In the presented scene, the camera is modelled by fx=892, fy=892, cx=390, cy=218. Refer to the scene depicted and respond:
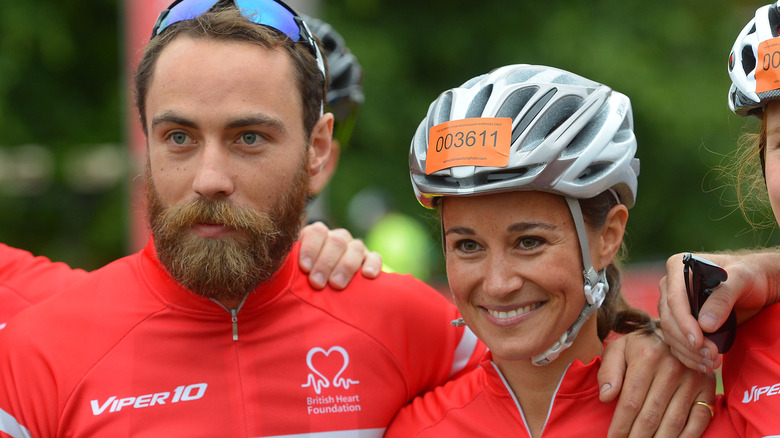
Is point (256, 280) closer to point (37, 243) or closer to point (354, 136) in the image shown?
point (354, 136)

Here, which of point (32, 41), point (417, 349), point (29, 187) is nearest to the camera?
point (417, 349)

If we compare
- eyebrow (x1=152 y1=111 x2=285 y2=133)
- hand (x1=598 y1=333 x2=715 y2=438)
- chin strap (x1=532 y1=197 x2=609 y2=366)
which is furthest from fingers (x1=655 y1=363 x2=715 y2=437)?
eyebrow (x1=152 y1=111 x2=285 y2=133)

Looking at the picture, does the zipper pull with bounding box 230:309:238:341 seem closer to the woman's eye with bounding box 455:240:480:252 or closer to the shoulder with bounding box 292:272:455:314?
the shoulder with bounding box 292:272:455:314

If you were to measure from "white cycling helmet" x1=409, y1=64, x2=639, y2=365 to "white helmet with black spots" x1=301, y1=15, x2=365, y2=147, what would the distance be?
1.81 metres

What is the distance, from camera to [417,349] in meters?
3.79

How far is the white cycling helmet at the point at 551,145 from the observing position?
10.6 ft

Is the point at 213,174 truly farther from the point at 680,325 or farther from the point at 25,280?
the point at 680,325

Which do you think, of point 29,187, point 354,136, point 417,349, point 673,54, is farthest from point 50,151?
point 417,349

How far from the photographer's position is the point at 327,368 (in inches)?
141

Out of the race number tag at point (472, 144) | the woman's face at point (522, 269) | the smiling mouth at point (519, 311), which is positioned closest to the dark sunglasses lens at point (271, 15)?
the race number tag at point (472, 144)

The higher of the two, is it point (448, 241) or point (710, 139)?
point (710, 139)

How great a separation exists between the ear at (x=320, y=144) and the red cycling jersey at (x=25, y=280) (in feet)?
3.73

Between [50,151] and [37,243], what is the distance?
1.65 metres

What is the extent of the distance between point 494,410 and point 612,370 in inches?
19.2
